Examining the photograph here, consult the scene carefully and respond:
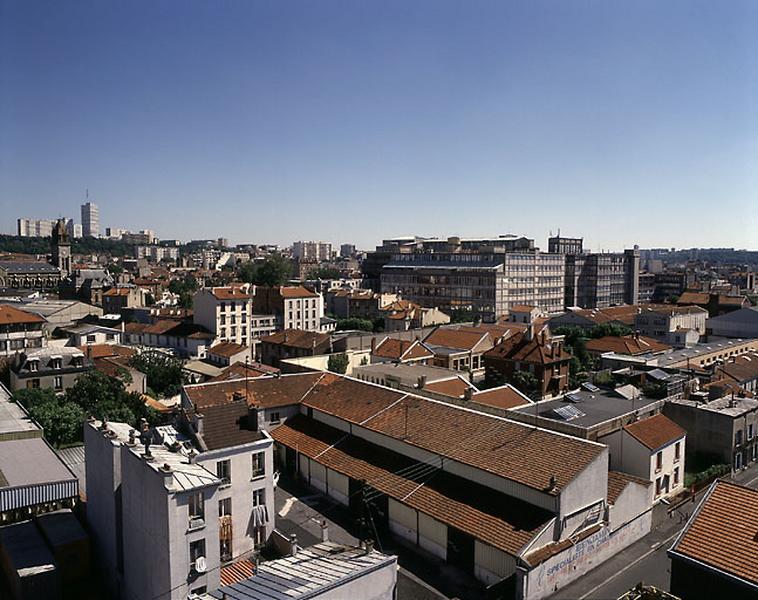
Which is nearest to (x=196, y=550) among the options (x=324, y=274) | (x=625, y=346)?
(x=625, y=346)

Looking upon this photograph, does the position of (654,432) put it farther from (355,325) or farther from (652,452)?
(355,325)

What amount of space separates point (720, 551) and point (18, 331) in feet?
144

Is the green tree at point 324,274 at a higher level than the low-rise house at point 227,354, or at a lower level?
higher

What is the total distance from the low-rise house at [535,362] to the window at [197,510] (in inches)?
1019

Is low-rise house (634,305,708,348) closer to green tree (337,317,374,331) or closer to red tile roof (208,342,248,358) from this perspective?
green tree (337,317,374,331)

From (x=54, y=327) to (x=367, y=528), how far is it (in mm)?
47603

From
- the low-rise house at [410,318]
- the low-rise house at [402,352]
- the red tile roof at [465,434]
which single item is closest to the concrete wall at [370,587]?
the red tile roof at [465,434]

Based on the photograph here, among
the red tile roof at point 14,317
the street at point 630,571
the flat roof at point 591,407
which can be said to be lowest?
the street at point 630,571

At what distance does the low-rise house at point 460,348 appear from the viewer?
42281 mm

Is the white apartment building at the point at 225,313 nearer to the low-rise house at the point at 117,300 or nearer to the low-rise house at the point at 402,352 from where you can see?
the low-rise house at the point at 402,352

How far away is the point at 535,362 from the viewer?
36.1 m

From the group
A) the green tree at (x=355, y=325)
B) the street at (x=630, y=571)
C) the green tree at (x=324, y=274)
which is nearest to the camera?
the street at (x=630, y=571)

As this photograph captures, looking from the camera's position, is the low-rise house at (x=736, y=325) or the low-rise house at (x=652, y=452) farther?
the low-rise house at (x=736, y=325)

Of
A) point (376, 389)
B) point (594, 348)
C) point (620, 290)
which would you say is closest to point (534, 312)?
point (594, 348)
